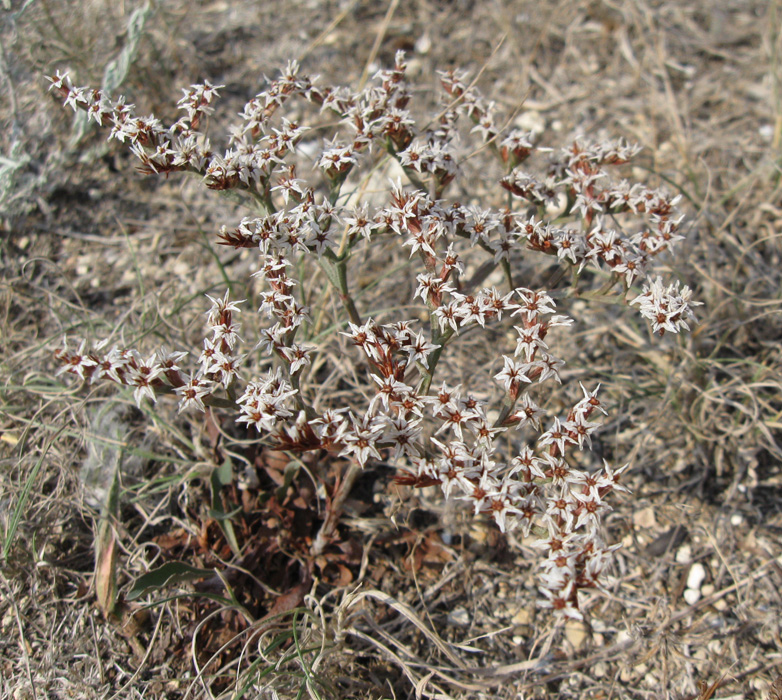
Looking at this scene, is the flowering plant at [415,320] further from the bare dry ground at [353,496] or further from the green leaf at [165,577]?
the green leaf at [165,577]

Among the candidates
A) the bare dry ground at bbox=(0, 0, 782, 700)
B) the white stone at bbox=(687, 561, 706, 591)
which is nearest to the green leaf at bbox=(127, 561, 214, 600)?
the bare dry ground at bbox=(0, 0, 782, 700)

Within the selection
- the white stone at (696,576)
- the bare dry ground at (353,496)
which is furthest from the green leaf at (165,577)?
the white stone at (696,576)

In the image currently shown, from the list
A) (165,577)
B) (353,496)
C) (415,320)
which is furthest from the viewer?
(353,496)

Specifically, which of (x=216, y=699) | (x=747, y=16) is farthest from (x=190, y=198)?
(x=747, y=16)

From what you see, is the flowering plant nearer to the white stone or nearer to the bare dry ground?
the bare dry ground

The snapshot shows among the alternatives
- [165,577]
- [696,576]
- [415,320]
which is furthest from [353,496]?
[696,576]

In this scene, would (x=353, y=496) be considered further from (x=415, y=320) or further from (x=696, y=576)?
(x=696, y=576)
